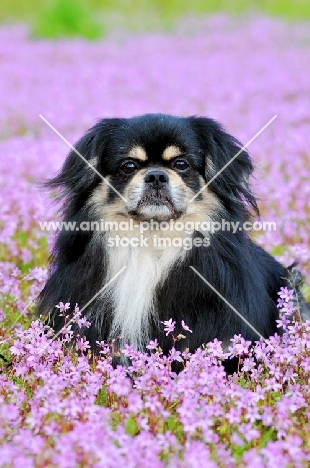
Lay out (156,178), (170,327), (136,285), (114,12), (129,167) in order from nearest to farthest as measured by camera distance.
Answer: (170,327) < (156,178) < (136,285) < (129,167) < (114,12)

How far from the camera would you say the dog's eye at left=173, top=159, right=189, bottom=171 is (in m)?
5.14

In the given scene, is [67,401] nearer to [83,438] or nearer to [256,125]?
[83,438]

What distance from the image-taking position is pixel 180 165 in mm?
5148

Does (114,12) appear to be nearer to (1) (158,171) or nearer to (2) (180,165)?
(2) (180,165)

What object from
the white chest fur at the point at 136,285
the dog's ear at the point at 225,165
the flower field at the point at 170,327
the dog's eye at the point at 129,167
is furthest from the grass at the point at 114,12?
the white chest fur at the point at 136,285

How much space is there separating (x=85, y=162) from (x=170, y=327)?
1460 mm

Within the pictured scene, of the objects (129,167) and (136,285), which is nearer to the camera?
(136,285)

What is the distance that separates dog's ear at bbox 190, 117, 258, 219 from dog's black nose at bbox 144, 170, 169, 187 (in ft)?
1.24

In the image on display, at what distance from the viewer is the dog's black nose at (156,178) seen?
16.2 feet

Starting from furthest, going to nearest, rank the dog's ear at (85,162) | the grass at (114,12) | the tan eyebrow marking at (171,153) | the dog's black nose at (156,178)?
1. the grass at (114,12)
2. the dog's ear at (85,162)
3. the tan eyebrow marking at (171,153)
4. the dog's black nose at (156,178)

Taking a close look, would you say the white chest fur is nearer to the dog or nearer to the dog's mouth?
the dog

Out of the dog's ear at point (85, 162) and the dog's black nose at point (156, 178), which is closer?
the dog's black nose at point (156, 178)

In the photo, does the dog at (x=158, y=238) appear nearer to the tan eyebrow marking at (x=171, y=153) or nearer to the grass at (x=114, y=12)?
the tan eyebrow marking at (x=171, y=153)

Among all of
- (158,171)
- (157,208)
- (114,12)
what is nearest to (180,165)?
(158,171)
